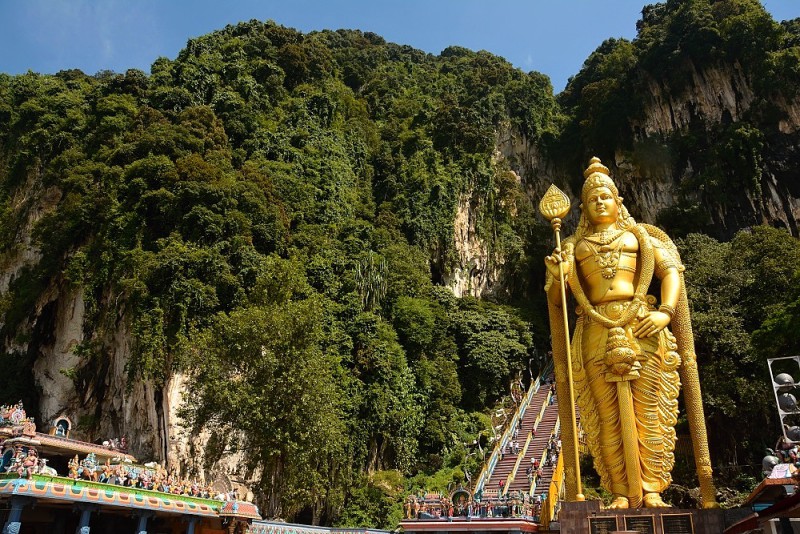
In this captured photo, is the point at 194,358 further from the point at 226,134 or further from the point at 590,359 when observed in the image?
the point at 226,134

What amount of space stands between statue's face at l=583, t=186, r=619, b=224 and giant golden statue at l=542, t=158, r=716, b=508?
0.04 ft

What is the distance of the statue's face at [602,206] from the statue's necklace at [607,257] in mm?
403

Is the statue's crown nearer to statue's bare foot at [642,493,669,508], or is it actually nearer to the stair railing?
statue's bare foot at [642,493,669,508]

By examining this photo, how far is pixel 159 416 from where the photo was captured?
47.6 feet

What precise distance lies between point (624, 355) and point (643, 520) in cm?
178

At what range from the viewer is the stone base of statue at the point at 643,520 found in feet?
21.4

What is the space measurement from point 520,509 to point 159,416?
853 cm

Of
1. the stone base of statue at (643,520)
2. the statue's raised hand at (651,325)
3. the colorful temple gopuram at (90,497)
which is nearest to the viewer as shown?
the stone base of statue at (643,520)

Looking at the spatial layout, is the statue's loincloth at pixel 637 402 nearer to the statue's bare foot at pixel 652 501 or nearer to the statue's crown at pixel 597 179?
the statue's bare foot at pixel 652 501

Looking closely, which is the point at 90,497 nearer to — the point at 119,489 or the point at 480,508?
the point at 119,489

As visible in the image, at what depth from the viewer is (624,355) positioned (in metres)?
7.46

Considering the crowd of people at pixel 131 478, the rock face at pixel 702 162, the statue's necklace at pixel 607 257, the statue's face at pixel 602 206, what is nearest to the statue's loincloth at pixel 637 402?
the statue's necklace at pixel 607 257

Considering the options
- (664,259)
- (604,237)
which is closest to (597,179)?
(604,237)

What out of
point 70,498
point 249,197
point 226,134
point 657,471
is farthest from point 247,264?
point 657,471
